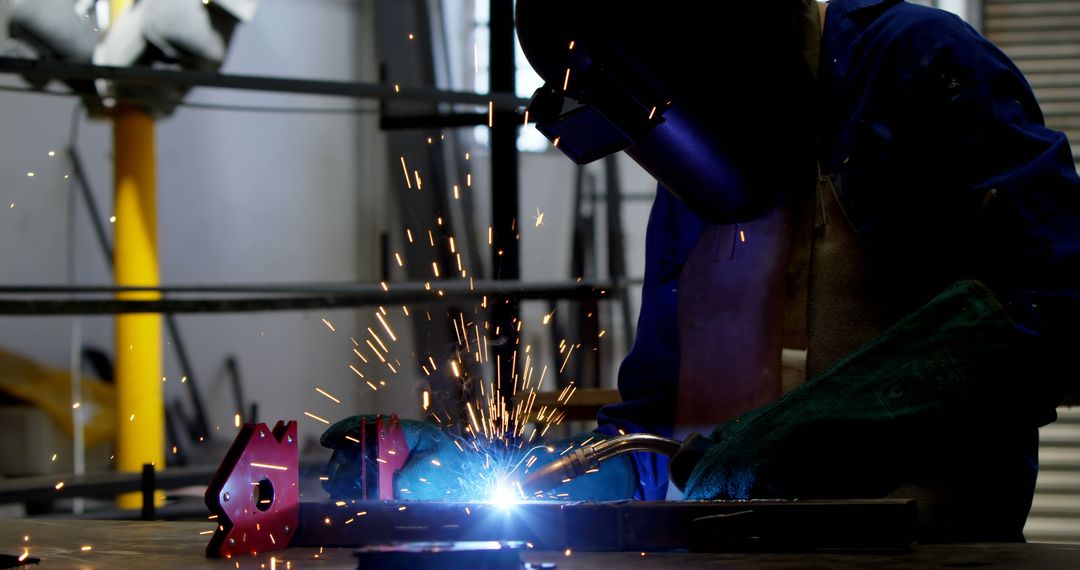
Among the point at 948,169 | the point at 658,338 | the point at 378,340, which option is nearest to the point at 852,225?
the point at 948,169

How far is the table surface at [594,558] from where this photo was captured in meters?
0.99

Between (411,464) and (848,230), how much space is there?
0.70m

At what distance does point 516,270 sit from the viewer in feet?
11.5

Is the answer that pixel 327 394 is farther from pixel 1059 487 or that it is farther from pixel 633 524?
pixel 633 524

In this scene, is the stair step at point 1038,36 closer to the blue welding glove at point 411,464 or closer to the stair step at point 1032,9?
the stair step at point 1032,9

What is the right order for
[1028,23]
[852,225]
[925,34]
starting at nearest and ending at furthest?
[925,34]
[852,225]
[1028,23]

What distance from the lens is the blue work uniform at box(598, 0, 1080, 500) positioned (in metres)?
1.29

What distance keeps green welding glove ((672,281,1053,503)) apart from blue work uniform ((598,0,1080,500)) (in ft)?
0.15

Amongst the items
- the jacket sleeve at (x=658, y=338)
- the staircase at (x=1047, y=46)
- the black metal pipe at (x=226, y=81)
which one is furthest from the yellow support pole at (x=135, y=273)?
the staircase at (x=1047, y=46)

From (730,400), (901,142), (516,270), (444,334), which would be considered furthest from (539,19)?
(444,334)

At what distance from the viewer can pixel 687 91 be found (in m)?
1.41

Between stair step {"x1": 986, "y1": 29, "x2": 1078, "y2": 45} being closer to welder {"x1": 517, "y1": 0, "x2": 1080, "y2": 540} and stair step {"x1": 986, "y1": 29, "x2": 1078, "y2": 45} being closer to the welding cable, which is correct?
welder {"x1": 517, "y1": 0, "x2": 1080, "y2": 540}

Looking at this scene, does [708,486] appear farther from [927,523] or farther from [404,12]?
[404,12]

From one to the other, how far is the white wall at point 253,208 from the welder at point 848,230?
11.3 feet
